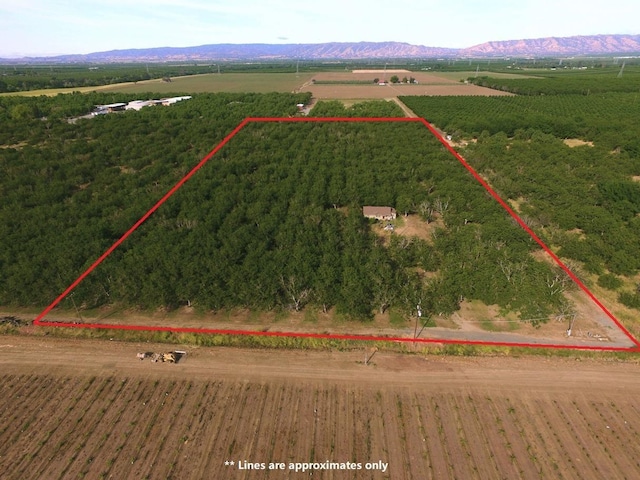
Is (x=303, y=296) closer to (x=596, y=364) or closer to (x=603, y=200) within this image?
(x=596, y=364)

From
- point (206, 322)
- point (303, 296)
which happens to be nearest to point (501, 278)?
point (303, 296)

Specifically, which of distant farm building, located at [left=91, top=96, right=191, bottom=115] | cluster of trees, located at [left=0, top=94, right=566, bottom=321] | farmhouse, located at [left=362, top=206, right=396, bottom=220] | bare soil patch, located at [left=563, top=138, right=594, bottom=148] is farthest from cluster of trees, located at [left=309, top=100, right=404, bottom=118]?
farmhouse, located at [left=362, top=206, right=396, bottom=220]

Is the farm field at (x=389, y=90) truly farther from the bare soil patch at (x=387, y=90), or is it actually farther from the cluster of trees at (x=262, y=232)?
the cluster of trees at (x=262, y=232)

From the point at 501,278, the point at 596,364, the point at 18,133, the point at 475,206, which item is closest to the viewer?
the point at 596,364

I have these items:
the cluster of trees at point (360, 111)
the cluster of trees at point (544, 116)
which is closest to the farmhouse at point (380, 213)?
the cluster of trees at point (544, 116)

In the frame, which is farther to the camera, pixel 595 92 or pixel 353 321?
pixel 595 92

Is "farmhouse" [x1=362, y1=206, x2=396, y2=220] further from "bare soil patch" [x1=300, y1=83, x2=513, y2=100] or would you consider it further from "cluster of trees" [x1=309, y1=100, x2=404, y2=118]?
"bare soil patch" [x1=300, y1=83, x2=513, y2=100]
